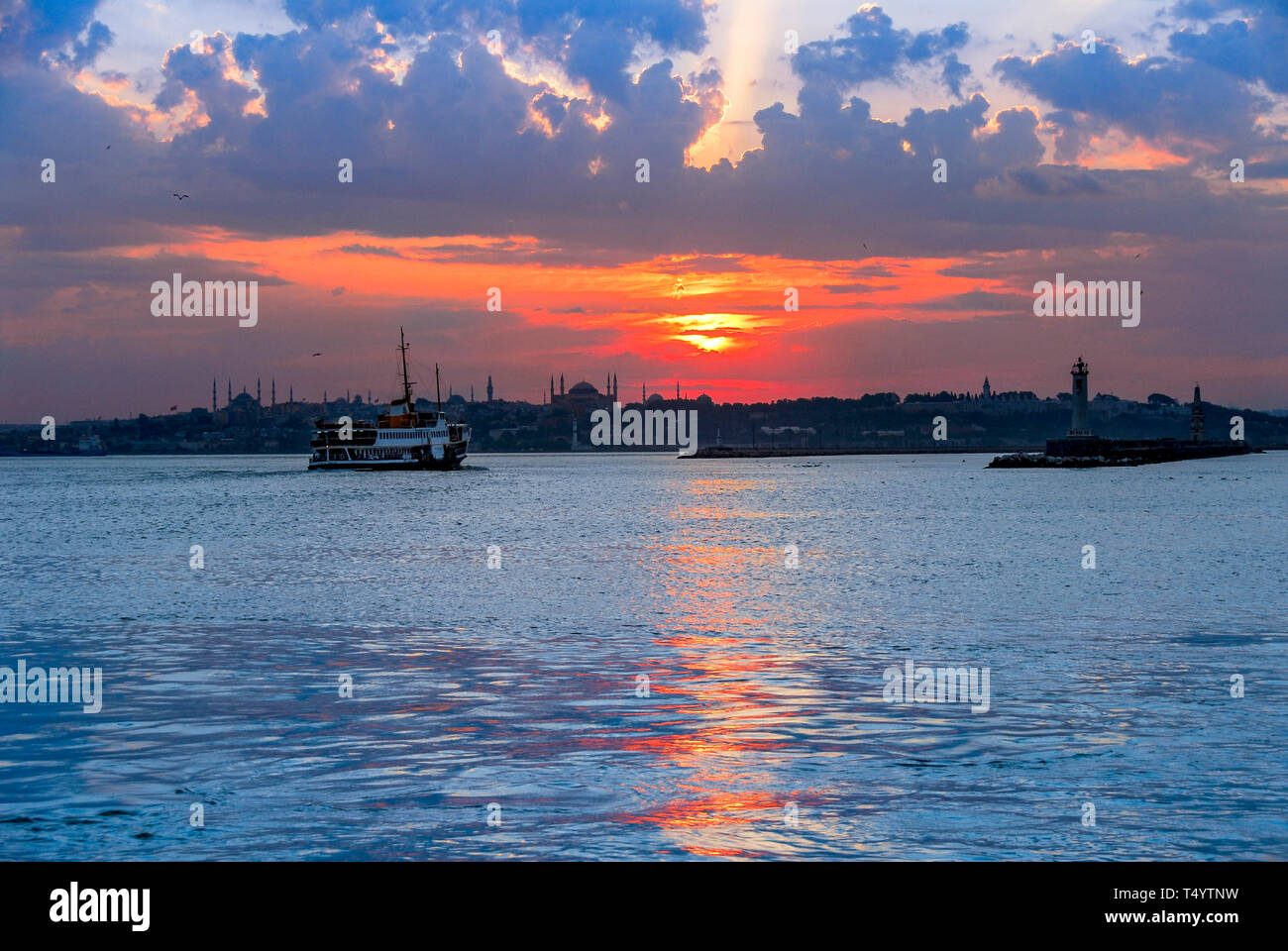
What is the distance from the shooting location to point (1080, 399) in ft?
539

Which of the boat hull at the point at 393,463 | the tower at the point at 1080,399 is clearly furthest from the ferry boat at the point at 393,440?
the tower at the point at 1080,399

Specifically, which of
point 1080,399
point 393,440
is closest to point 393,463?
point 393,440

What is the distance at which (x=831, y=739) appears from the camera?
458 inches

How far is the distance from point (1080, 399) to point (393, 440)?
9022cm

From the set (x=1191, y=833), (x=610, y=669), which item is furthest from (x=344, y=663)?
(x=1191, y=833)

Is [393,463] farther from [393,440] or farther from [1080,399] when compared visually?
[1080,399]

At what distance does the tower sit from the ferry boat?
81951 mm

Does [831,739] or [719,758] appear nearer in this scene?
[719,758]

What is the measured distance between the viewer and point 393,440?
154 meters

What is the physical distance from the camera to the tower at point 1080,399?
158875 mm

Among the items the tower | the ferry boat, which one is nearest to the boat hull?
the ferry boat
